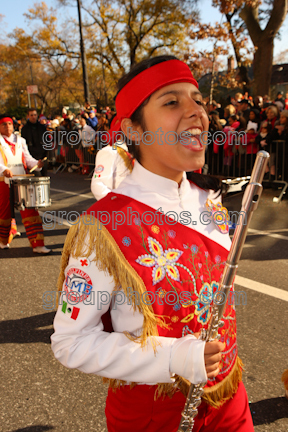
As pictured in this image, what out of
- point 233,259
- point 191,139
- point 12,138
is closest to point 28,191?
point 12,138

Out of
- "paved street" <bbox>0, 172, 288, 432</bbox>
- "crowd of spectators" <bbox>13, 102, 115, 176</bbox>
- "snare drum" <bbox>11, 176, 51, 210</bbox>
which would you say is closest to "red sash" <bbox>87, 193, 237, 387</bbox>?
"paved street" <bbox>0, 172, 288, 432</bbox>

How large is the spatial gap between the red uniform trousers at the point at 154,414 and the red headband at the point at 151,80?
3.38 ft

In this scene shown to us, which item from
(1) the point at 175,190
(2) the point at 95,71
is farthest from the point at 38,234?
(2) the point at 95,71

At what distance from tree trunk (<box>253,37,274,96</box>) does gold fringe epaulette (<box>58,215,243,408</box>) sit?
59.7 ft

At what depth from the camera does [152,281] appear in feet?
4.72

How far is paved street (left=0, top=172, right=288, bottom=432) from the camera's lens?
2693 mm

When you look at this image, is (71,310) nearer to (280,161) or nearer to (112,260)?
(112,260)

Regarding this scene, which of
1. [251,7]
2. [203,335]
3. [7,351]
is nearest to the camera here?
[203,335]

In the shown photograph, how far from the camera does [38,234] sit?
20.4 ft

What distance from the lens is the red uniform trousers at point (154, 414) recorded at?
1491 millimetres

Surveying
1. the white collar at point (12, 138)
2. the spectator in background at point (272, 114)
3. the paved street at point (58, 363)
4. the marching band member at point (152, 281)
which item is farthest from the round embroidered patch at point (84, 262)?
the spectator in background at point (272, 114)

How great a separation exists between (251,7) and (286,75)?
21250 mm

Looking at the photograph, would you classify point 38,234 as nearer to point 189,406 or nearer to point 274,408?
point 274,408

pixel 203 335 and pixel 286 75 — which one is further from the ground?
pixel 286 75
